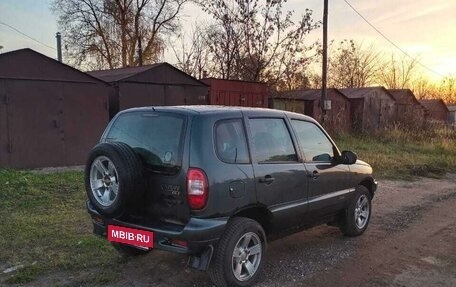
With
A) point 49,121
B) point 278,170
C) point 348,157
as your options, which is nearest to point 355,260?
point 348,157

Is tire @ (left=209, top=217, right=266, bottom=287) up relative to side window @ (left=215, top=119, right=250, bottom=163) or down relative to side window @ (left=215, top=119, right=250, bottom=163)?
down

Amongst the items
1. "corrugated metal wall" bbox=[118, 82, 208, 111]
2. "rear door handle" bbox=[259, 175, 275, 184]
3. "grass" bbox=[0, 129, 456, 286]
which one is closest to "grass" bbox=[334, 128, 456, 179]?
"grass" bbox=[0, 129, 456, 286]

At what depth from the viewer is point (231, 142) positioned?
4.26 m

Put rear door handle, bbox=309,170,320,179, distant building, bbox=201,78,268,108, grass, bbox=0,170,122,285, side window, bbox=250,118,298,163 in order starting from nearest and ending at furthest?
side window, bbox=250,118,298,163
grass, bbox=0,170,122,285
rear door handle, bbox=309,170,320,179
distant building, bbox=201,78,268,108

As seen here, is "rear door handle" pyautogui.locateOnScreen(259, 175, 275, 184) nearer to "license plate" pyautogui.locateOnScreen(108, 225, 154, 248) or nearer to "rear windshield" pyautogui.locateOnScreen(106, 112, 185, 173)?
"rear windshield" pyautogui.locateOnScreen(106, 112, 185, 173)

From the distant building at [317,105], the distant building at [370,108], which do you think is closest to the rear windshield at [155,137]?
the distant building at [317,105]

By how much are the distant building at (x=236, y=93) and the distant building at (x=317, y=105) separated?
2301mm

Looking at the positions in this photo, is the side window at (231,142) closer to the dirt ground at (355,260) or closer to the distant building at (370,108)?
the dirt ground at (355,260)

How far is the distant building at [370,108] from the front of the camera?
81.6ft

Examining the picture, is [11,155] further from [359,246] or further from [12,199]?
[359,246]

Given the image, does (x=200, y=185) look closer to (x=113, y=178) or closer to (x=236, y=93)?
(x=113, y=178)

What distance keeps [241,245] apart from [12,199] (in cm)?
493

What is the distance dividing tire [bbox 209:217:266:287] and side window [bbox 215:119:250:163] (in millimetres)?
572

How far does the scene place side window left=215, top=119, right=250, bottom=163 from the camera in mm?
4121
